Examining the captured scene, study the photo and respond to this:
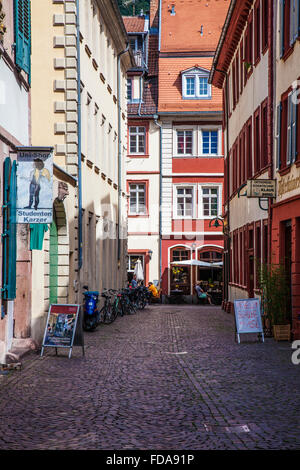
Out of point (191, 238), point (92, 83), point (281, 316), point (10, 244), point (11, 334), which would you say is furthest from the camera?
point (191, 238)

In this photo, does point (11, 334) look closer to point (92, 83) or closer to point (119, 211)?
point (92, 83)

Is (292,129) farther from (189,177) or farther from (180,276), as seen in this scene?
(180,276)

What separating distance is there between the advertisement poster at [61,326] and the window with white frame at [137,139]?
107ft

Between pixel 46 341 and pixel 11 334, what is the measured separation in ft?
2.06

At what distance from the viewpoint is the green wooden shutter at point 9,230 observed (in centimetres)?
1345

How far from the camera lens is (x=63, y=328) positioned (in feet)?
48.2

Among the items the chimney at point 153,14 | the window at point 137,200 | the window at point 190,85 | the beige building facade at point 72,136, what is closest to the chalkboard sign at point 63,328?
the beige building facade at point 72,136

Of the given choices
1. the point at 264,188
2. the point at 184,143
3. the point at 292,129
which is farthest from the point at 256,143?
the point at 184,143

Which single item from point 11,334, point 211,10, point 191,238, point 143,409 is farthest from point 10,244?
point 211,10

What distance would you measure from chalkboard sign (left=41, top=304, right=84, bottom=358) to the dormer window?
3333 cm

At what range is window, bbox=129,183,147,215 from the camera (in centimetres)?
4666

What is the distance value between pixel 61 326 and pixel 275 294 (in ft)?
19.2

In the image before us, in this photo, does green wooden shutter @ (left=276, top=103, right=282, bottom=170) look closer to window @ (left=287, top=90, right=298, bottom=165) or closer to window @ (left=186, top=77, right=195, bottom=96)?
window @ (left=287, top=90, right=298, bottom=165)

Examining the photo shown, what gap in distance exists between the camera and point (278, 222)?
1997cm
